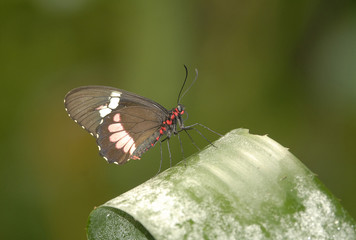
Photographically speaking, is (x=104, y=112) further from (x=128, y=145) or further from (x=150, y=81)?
(x=150, y=81)

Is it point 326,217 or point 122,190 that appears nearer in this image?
point 326,217

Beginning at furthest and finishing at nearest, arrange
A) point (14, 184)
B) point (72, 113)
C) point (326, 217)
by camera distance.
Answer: point (14, 184) → point (72, 113) → point (326, 217)

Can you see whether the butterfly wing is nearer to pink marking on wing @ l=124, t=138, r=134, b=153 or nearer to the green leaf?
pink marking on wing @ l=124, t=138, r=134, b=153

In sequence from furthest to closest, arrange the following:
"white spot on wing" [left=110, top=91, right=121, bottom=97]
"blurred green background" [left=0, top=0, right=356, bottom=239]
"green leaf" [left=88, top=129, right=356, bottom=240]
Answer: "blurred green background" [left=0, top=0, right=356, bottom=239] → "white spot on wing" [left=110, top=91, right=121, bottom=97] → "green leaf" [left=88, top=129, right=356, bottom=240]

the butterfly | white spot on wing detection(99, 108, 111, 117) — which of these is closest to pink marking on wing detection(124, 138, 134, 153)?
the butterfly

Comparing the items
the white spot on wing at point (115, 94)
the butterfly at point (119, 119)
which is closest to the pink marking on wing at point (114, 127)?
the butterfly at point (119, 119)

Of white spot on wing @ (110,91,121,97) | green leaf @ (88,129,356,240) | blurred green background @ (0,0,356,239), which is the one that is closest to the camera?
green leaf @ (88,129,356,240)

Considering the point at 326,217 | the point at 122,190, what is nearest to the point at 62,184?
the point at 122,190

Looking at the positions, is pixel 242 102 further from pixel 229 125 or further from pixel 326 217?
pixel 326 217
